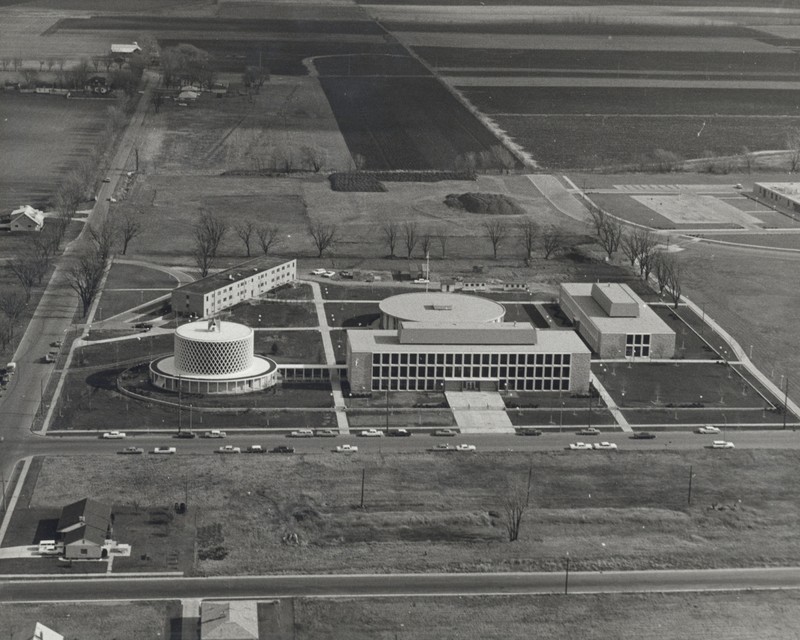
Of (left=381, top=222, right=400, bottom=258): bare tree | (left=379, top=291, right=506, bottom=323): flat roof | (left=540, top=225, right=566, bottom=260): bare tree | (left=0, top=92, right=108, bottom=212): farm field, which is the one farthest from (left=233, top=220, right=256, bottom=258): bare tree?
(left=540, top=225, right=566, bottom=260): bare tree

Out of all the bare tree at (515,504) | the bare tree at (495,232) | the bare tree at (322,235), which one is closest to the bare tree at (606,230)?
the bare tree at (495,232)

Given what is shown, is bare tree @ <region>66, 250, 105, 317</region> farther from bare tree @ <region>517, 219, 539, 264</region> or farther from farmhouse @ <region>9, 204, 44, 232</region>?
bare tree @ <region>517, 219, 539, 264</region>

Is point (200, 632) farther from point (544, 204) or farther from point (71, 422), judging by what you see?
point (544, 204)

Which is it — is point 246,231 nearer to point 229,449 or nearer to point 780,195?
point 229,449

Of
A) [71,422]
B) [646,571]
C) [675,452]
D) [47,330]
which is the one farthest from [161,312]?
[646,571]

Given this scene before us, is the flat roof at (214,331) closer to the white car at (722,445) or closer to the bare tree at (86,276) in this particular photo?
the bare tree at (86,276)

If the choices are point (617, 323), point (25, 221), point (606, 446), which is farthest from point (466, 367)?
point (25, 221)
